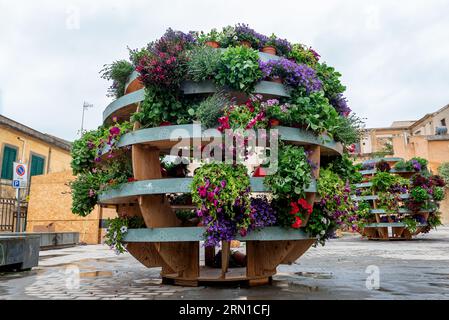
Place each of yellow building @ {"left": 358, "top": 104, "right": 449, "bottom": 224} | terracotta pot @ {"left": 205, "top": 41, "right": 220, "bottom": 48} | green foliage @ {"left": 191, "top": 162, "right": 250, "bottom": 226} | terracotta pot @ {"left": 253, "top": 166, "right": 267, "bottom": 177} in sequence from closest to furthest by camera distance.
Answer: green foliage @ {"left": 191, "top": 162, "right": 250, "bottom": 226}
terracotta pot @ {"left": 253, "top": 166, "right": 267, "bottom": 177}
terracotta pot @ {"left": 205, "top": 41, "right": 220, "bottom": 48}
yellow building @ {"left": 358, "top": 104, "right": 449, "bottom": 224}

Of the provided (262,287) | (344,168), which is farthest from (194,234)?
(344,168)

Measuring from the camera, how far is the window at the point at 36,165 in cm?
3094

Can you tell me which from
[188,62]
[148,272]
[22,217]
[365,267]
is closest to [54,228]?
[22,217]

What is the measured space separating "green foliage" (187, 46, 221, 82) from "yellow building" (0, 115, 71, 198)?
2520 centimetres

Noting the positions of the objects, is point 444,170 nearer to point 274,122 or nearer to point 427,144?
point 427,144

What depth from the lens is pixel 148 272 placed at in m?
10.2

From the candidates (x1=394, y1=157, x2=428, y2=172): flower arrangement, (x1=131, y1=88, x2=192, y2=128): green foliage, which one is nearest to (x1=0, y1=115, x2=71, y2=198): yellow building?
(x1=131, y1=88, x2=192, y2=128): green foliage

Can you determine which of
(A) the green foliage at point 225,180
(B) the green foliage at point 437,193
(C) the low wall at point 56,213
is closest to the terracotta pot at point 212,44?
(A) the green foliage at point 225,180

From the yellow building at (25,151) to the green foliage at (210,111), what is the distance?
25.6 metres

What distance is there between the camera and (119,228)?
23.4 ft

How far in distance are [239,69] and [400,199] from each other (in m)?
19.5

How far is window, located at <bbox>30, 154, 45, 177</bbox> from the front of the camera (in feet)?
102

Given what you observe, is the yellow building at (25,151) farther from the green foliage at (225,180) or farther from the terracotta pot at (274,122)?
the terracotta pot at (274,122)

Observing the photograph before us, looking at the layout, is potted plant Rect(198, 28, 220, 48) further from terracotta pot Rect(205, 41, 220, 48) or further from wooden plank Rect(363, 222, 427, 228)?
wooden plank Rect(363, 222, 427, 228)
